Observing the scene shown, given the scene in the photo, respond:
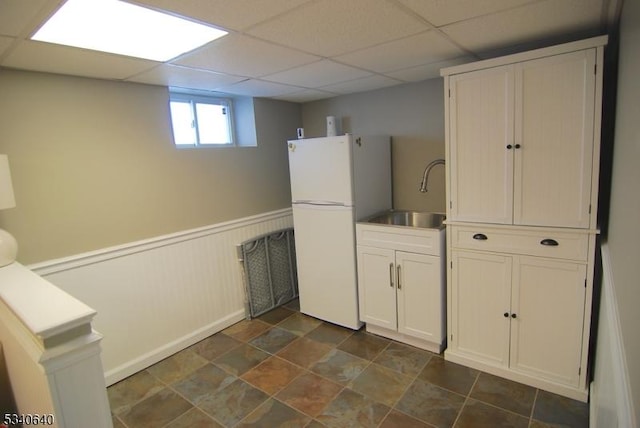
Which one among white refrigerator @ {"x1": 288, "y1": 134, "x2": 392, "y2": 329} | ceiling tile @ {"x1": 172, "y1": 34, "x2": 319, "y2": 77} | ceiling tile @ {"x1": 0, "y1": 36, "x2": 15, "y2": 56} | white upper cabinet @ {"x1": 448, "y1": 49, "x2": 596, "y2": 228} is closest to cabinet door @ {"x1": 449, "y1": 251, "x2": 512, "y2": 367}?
white upper cabinet @ {"x1": 448, "y1": 49, "x2": 596, "y2": 228}

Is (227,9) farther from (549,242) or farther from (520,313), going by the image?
(520,313)

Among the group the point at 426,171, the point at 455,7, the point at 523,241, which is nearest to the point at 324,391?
the point at 523,241

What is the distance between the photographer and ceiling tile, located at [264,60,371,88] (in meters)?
2.42

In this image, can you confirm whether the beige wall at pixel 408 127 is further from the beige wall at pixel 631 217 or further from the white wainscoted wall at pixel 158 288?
the beige wall at pixel 631 217

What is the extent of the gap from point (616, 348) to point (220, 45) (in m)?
2.11

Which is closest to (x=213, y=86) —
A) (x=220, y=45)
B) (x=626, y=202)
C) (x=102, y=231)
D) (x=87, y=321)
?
(x=220, y=45)

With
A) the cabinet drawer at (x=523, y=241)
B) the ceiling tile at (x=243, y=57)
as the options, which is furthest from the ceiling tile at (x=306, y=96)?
the cabinet drawer at (x=523, y=241)

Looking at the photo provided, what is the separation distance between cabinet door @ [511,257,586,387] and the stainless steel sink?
994 millimetres

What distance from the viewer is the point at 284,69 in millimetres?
2434

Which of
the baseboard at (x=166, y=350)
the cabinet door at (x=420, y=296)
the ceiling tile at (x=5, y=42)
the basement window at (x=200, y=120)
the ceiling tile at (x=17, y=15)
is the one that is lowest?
the baseboard at (x=166, y=350)

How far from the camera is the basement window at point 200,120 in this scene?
10.2 ft

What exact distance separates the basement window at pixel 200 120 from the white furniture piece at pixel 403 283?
1.67 meters

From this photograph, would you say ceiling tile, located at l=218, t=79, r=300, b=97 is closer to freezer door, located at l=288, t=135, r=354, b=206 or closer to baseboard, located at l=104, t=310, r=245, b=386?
freezer door, located at l=288, t=135, r=354, b=206

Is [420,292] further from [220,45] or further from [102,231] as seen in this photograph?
[102,231]
